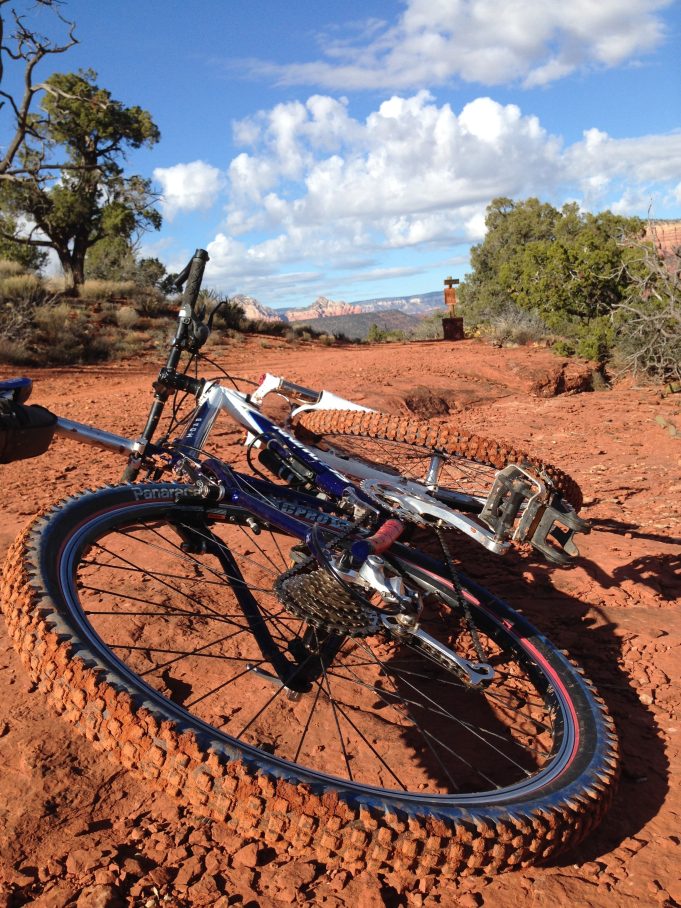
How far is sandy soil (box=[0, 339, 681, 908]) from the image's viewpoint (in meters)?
1.87

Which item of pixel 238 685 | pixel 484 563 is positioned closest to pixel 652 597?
pixel 484 563

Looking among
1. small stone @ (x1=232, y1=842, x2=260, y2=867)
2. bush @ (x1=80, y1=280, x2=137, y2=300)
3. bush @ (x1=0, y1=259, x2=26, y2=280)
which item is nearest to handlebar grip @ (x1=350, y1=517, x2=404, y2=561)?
small stone @ (x1=232, y1=842, x2=260, y2=867)

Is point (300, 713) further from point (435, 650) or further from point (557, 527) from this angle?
point (557, 527)

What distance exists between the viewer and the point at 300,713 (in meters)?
2.77

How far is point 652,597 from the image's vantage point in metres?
3.71

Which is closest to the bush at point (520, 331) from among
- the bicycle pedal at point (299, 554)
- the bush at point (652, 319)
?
the bush at point (652, 319)

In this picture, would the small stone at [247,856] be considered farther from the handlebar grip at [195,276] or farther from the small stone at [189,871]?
the handlebar grip at [195,276]

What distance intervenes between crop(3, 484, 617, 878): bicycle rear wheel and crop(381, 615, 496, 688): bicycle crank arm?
57mm

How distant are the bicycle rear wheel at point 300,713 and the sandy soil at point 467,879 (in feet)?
0.73

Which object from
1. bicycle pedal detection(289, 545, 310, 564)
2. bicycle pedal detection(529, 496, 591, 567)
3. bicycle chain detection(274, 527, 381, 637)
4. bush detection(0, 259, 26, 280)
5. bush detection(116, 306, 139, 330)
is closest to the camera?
bicycle chain detection(274, 527, 381, 637)

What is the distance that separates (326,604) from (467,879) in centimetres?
87

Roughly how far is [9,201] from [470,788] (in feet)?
90.9

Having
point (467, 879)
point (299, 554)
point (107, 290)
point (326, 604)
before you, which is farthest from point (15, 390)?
point (107, 290)

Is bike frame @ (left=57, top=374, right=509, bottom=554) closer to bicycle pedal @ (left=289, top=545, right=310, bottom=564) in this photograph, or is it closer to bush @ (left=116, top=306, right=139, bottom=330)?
bicycle pedal @ (left=289, top=545, right=310, bottom=564)
